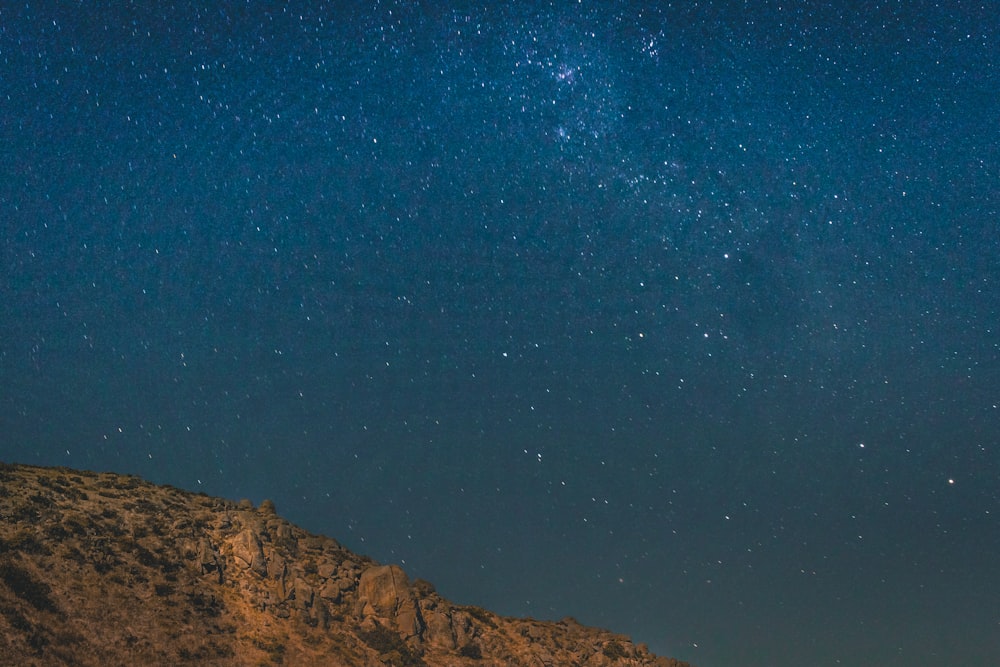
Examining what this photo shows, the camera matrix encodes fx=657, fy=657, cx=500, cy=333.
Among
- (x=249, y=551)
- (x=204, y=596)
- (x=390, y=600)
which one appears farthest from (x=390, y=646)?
(x=204, y=596)

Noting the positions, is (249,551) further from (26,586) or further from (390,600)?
(26,586)

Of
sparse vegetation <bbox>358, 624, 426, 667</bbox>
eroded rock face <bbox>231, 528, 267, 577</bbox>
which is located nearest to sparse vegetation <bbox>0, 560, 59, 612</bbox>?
eroded rock face <bbox>231, 528, 267, 577</bbox>

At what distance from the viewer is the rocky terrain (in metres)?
36.0

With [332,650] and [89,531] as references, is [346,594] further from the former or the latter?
[89,531]

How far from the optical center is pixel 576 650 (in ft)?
204

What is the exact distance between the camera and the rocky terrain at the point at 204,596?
36.0 meters

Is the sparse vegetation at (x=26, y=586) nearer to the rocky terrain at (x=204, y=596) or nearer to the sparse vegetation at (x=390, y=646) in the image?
the rocky terrain at (x=204, y=596)

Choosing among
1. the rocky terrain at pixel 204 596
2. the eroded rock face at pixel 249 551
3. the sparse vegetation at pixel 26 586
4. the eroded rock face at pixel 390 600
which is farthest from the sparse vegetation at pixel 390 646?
the sparse vegetation at pixel 26 586

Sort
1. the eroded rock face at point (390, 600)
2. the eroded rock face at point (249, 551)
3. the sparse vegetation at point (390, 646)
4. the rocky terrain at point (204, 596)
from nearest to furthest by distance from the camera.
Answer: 1. the rocky terrain at point (204, 596)
2. the sparse vegetation at point (390, 646)
3. the eroded rock face at point (249, 551)
4. the eroded rock face at point (390, 600)

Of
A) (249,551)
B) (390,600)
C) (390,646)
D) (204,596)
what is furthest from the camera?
(390,600)

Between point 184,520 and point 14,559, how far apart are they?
582 inches

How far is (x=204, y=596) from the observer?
4428 cm

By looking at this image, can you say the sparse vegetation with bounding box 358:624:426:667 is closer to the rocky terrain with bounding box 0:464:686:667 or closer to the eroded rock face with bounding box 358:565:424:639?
the rocky terrain with bounding box 0:464:686:667

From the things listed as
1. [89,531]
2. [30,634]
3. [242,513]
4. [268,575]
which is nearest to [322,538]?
[242,513]
